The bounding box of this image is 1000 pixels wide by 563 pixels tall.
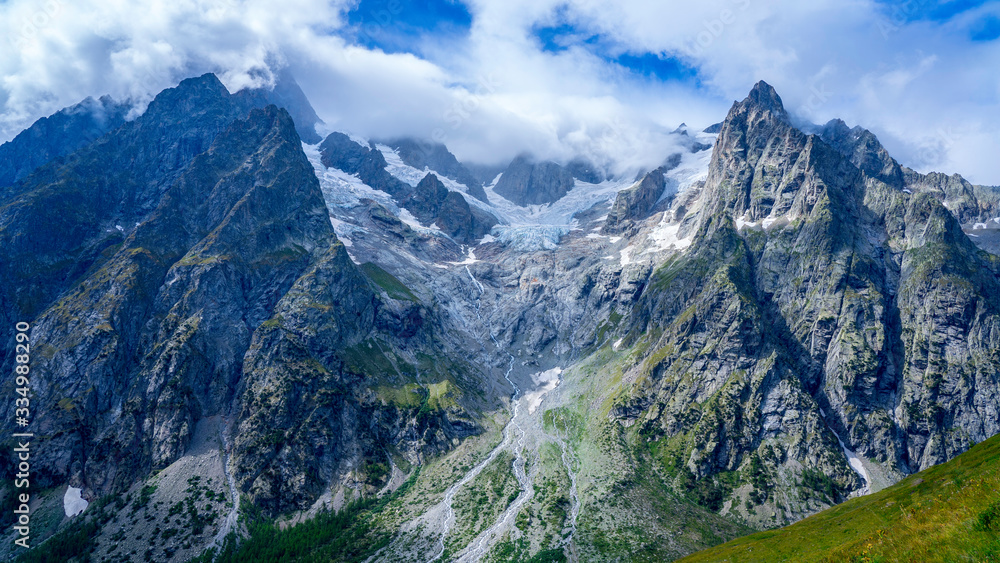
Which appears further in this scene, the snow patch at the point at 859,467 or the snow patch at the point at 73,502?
the snow patch at the point at 859,467

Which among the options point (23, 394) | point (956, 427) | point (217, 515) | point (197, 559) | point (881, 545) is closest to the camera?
point (881, 545)

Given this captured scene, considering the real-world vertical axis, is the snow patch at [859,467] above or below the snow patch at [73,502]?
below

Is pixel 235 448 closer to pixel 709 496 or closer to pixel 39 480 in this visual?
pixel 39 480

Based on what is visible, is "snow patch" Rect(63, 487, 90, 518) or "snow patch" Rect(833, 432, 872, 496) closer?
"snow patch" Rect(63, 487, 90, 518)

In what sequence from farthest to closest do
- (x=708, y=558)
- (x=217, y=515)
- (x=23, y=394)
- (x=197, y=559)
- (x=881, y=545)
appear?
(x=23, y=394)
(x=217, y=515)
(x=197, y=559)
(x=708, y=558)
(x=881, y=545)

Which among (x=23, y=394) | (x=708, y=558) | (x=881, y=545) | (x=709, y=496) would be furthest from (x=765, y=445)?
(x=23, y=394)

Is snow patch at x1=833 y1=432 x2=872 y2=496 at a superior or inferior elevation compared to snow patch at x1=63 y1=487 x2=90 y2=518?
inferior

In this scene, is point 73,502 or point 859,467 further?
point 859,467

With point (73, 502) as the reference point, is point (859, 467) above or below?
below
